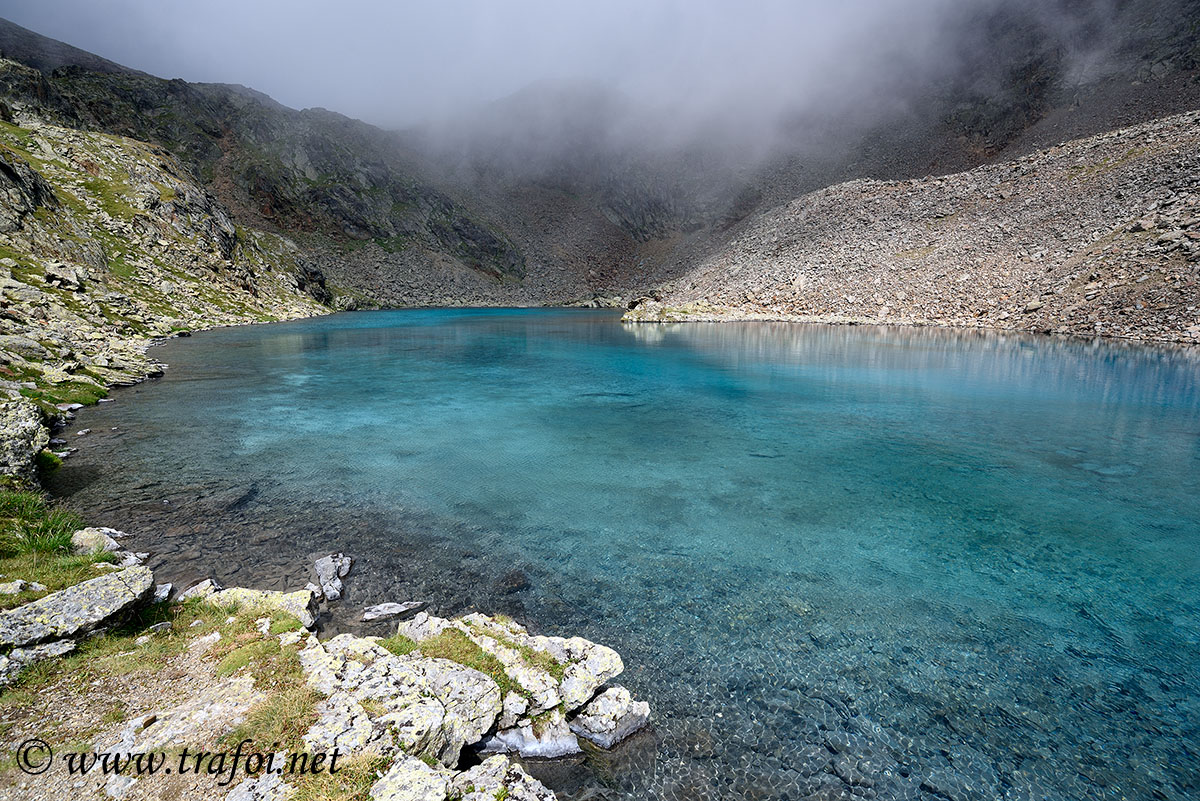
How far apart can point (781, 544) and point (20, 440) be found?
2008 centimetres

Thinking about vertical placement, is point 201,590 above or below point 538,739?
above

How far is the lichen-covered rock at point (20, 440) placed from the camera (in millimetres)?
12945

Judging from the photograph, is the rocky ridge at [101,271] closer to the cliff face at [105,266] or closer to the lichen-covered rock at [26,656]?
the cliff face at [105,266]

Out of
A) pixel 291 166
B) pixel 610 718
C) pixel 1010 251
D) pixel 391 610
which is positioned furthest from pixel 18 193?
pixel 291 166

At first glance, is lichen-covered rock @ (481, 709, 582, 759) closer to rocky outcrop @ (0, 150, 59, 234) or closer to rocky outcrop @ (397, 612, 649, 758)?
rocky outcrop @ (397, 612, 649, 758)

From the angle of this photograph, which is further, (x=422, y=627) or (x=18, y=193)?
(x=18, y=193)

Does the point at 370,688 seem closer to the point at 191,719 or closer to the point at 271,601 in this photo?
the point at 191,719

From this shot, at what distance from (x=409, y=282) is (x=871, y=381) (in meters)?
134

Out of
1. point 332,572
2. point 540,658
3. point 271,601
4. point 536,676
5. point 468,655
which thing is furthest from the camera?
point 332,572

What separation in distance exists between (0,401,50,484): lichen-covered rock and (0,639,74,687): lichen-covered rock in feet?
33.1

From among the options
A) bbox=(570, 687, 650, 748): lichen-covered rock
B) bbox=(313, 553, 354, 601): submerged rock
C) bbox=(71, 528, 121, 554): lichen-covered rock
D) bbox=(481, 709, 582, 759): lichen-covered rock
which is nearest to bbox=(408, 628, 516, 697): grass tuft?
bbox=(481, 709, 582, 759): lichen-covered rock

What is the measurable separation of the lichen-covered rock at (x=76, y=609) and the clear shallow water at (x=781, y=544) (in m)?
2.67

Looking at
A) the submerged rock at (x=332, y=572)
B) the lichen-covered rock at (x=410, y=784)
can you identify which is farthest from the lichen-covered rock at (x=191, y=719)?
the submerged rock at (x=332, y=572)

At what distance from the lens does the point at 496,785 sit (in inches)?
198
